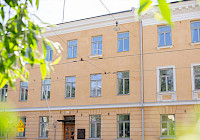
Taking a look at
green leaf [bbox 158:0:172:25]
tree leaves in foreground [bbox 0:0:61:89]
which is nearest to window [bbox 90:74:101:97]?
tree leaves in foreground [bbox 0:0:61:89]

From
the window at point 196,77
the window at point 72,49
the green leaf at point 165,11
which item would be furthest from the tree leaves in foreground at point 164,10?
the window at point 72,49

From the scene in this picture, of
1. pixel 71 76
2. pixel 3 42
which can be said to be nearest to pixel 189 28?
pixel 71 76

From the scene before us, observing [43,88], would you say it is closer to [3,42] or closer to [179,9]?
[179,9]

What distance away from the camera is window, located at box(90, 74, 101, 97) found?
23984 mm

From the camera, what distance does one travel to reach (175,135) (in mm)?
20422

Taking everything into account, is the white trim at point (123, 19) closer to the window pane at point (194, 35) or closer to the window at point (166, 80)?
the window pane at point (194, 35)

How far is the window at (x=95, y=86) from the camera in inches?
944

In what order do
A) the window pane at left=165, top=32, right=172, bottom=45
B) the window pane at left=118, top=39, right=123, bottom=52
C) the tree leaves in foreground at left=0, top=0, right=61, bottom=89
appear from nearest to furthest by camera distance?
the tree leaves in foreground at left=0, top=0, right=61, bottom=89 < the window pane at left=165, top=32, right=172, bottom=45 < the window pane at left=118, top=39, right=123, bottom=52

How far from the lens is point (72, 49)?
2589 centimetres

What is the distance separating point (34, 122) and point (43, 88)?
295cm

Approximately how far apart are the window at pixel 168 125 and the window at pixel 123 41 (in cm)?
598

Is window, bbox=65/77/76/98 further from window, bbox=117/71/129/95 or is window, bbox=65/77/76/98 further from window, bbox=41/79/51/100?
window, bbox=117/71/129/95

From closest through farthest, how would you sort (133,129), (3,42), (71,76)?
(3,42), (133,129), (71,76)

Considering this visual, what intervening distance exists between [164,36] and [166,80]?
3.19 meters
